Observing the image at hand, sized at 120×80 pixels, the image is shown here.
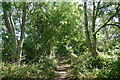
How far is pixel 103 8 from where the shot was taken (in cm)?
663

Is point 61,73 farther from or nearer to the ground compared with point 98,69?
nearer to the ground

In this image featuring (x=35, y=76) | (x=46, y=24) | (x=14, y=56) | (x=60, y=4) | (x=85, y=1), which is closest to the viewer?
(x=35, y=76)

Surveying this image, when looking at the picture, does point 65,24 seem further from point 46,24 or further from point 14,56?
point 14,56

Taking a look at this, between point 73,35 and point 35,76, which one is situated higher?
point 73,35

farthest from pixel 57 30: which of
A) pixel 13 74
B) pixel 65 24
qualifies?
pixel 13 74

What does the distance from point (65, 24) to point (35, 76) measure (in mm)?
3486

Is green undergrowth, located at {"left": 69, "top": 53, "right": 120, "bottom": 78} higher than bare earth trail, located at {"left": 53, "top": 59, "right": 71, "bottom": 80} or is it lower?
higher

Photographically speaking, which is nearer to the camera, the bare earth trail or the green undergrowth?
the green undergrowth

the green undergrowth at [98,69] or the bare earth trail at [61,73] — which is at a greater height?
the green undergrowth at [98,69]

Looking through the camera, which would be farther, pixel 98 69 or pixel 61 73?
pixel 61 73

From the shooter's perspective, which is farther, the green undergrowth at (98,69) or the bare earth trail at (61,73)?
the bare earth trail at (61,73)

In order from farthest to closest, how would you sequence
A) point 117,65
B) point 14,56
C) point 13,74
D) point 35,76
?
point 14,56
point 35,76
point 13,74
point 117,65

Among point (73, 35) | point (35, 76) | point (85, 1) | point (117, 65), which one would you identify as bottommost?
point (35, 76)

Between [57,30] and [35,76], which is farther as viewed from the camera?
[57,30]
